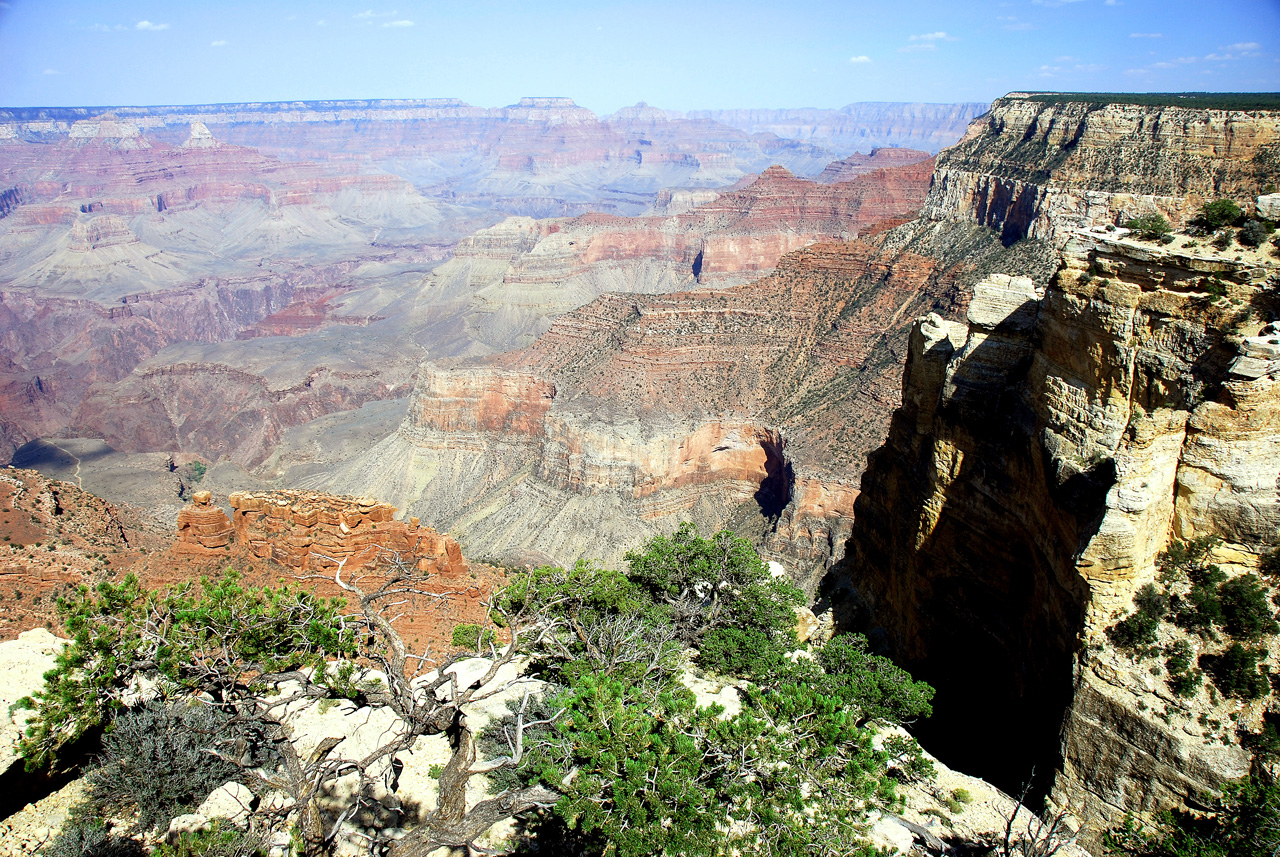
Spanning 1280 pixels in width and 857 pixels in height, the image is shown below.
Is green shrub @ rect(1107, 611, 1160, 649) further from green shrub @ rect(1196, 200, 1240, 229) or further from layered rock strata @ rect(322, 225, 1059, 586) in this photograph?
layered rock strata @ rect(322, 225, 1059, 586)

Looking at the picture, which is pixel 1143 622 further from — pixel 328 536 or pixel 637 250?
pixel 637 250

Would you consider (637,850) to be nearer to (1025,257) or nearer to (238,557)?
(238,557)

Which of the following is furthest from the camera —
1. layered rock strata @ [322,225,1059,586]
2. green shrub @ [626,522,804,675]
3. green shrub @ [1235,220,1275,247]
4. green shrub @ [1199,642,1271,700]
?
layered rock strata @ [322,225,1059,586]

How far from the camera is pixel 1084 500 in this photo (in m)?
15.3

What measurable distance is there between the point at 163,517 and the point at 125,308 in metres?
127

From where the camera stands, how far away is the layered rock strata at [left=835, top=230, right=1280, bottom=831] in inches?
540

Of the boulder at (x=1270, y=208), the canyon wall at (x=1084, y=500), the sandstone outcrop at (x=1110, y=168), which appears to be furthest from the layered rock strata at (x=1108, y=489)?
the sandstone outcrop at (x=1110, y=168)

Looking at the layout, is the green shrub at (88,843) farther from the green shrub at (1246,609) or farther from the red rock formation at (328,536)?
the green shrub at (1246,609)

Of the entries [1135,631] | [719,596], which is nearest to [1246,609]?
[1135,631]

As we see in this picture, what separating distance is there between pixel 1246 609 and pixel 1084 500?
10.8ft

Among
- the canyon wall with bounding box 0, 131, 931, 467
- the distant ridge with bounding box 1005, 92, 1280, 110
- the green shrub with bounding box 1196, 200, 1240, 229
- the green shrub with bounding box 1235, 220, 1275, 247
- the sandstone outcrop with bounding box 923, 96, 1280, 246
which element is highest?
the distant ridge with bounding box 1005, 92, 1280, 110

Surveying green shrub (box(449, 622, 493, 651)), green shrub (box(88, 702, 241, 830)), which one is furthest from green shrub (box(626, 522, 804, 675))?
green shrub (box(88, 702, 241, 830))

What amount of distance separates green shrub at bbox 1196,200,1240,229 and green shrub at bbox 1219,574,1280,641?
7.21m

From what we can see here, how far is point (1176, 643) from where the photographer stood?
14.3 meters
